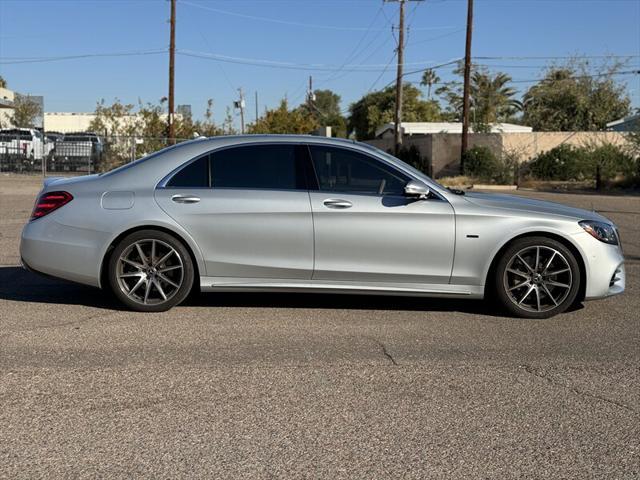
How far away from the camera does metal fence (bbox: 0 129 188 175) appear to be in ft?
104

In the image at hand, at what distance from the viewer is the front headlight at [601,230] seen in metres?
6.69

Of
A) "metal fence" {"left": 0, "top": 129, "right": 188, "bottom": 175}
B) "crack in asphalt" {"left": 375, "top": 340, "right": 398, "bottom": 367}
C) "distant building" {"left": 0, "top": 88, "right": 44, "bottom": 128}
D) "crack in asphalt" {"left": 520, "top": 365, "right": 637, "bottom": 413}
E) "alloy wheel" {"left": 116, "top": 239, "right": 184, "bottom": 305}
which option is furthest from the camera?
"distant building" {"left": 0, "top": 88, "right": 44, "bottom": 128}

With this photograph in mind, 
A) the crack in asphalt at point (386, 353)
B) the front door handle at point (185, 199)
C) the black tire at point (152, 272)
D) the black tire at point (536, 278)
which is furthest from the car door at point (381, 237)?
the black tire at point (152, 272)

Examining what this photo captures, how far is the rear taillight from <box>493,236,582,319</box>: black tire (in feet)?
12.9

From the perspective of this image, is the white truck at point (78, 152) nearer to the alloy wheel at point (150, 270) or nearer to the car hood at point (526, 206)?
the alloy wheel at point (150, 270)

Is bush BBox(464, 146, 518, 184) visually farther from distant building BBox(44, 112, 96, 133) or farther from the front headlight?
distant building BBox(44, 112, 96, 133)

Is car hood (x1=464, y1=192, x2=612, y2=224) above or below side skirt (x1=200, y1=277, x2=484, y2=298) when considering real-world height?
above

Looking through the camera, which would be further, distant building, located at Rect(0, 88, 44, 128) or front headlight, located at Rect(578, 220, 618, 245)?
distant building, located at Rect(0, 88, 44, 128)

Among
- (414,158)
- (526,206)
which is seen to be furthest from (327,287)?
(414,158)

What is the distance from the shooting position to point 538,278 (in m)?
6.65

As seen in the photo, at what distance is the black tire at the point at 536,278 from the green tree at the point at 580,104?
51.5 meters

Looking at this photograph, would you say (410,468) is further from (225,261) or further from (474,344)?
(225,261)

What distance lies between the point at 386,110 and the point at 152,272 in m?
76.2

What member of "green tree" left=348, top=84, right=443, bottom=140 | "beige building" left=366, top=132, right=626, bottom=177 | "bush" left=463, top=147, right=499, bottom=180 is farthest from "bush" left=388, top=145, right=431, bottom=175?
A: "green tree" left=348, top=84, right=443, bottom=140
